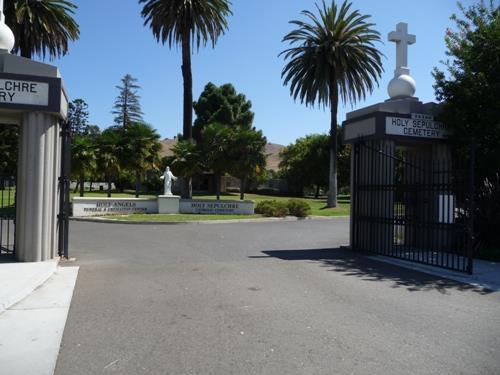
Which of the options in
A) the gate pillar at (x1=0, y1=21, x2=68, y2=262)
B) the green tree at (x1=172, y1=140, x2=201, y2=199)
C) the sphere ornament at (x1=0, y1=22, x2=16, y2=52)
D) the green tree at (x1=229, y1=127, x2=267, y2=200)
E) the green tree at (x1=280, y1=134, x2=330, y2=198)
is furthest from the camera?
the green tree at (x1=280, y1=134, x2=330, y2=198)

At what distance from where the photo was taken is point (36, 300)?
7.18m

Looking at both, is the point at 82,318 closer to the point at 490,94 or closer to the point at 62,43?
the point at 490,94

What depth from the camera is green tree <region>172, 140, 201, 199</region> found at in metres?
27.6

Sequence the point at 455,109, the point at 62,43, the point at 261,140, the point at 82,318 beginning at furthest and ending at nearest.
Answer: the point at 62,43
the point at 261,140
the point at 455,109
the point at 82,318

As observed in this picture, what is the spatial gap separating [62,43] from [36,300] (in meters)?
27.5

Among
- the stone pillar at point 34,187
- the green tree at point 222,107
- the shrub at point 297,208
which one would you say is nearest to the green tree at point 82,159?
the shrub at point 297,208

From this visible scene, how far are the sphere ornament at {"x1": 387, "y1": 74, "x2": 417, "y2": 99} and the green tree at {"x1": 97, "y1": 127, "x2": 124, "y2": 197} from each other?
18.2 metres

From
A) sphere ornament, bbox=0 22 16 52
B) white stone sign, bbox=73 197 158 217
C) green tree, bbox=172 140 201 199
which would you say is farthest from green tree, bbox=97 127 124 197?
sphere ornament, bbox=0 22 16 52

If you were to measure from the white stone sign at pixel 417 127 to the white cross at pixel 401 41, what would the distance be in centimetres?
197

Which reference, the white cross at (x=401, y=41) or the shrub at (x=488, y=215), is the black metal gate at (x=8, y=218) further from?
the shrub at (x=488, y=215)

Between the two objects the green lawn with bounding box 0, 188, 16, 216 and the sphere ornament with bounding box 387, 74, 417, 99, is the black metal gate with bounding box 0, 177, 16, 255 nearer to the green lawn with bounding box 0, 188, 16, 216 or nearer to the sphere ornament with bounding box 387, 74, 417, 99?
the green lawn with bounding box 0, 188, 16, 216

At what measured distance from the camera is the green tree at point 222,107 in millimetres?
56156

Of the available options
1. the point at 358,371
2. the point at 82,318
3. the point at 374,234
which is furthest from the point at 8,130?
the point at 358,371

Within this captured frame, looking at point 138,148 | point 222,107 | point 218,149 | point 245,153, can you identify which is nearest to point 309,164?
point 222,107
